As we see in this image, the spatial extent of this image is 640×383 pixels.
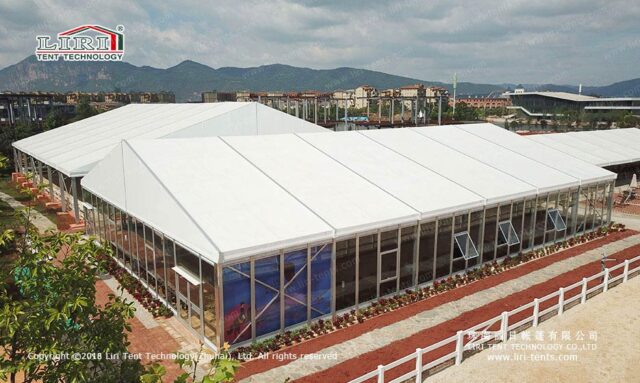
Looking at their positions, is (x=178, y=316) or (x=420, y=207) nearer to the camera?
(x=178, y=316)

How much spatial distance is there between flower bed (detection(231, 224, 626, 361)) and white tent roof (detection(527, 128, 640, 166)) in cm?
1467

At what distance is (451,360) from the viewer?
1206 cm

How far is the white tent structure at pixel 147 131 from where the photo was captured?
26.5 m

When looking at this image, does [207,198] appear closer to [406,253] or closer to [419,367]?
[406,253]

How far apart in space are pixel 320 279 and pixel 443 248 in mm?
5699

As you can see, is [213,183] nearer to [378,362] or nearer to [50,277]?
[378,362]

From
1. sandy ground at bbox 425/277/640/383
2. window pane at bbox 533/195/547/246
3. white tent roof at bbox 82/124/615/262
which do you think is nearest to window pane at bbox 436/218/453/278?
white tent roof at bbox 82/124/615/262

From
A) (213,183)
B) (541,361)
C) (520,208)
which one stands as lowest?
(541,361)

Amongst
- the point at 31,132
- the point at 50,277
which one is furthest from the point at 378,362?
the point at 31,132

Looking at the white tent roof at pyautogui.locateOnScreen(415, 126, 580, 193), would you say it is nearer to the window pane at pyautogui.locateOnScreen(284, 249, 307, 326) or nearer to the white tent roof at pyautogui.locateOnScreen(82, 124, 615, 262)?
the white tent roof at pyautogui.locateOnScreen(82, 124, 615, 262)

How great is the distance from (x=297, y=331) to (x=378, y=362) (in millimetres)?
2614

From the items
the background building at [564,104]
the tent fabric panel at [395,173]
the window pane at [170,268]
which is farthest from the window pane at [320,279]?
the background building at [564,104]

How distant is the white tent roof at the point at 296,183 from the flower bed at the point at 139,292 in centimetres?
267

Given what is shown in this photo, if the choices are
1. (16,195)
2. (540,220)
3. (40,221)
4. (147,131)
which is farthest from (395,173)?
(16,195)
